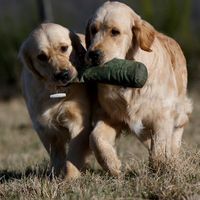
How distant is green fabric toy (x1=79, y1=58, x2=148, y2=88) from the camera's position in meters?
6.80

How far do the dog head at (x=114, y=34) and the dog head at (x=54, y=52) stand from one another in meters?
0.20

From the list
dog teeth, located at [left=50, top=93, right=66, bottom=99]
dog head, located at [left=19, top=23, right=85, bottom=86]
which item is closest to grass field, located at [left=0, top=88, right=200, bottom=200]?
dog teeth, located at [left=50, top=93, right=66, bottom=99]

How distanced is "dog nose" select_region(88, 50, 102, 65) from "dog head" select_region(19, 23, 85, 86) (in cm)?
33

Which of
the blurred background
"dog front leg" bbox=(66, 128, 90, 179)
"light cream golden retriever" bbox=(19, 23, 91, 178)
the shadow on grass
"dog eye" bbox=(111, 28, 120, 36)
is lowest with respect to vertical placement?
the blurred background

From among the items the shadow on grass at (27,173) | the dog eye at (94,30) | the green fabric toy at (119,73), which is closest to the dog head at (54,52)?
the green fabric toy at (119,73)

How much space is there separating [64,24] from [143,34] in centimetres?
1311

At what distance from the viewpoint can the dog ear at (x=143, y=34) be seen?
6.99m

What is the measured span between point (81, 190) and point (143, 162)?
1091 millimetres

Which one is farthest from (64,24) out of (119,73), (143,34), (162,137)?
(119,73)

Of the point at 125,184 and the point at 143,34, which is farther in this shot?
the point at 143,34

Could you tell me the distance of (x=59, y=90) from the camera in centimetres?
726

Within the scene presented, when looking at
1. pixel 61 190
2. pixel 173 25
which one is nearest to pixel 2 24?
pixel 173 25

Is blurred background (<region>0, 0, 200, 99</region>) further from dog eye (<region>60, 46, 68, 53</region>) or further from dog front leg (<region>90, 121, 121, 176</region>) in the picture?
dog front leg (<region>90, 121, 121, 176</region>)

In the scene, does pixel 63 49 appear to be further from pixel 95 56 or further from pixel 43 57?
pixel 95 56
